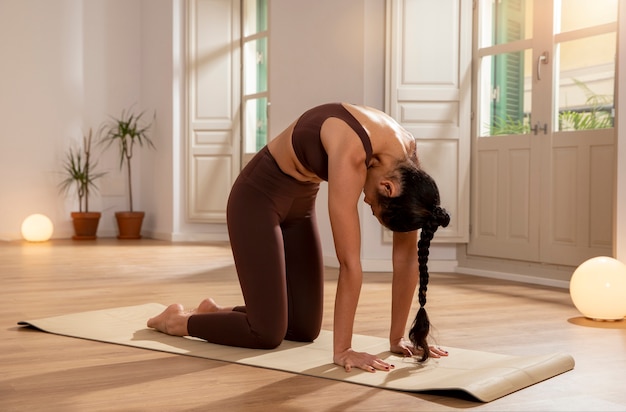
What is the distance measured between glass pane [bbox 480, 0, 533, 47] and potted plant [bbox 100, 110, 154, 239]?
4081 mm

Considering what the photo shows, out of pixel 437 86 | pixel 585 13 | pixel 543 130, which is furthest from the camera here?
pixel 437 86

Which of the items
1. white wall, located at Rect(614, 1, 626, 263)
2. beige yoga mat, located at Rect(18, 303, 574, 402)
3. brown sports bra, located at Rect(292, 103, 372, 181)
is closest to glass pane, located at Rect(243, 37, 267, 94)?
white wall, located at Rect(614, 1, 626, 263)

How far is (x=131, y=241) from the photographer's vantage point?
7.98 meters

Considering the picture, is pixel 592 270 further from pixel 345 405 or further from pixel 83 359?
pixel 83 359

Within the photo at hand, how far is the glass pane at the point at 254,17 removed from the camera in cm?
787

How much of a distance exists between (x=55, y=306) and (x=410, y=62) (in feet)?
9.42

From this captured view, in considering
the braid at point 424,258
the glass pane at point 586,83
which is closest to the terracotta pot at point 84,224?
the glass pane at point 586,83

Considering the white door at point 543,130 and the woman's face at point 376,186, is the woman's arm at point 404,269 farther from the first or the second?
the white door at point 543,130

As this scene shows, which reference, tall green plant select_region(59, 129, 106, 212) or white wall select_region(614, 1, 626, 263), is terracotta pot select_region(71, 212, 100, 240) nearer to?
tall green plant select_region(59, 129, 106, 212)

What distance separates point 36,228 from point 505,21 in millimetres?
4815

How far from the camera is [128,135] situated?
28.2 ft

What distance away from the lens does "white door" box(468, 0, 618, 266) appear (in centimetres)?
466

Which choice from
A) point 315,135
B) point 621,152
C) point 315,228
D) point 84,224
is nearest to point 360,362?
point 315,228

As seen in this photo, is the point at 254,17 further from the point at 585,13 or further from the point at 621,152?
the point at 621,152
